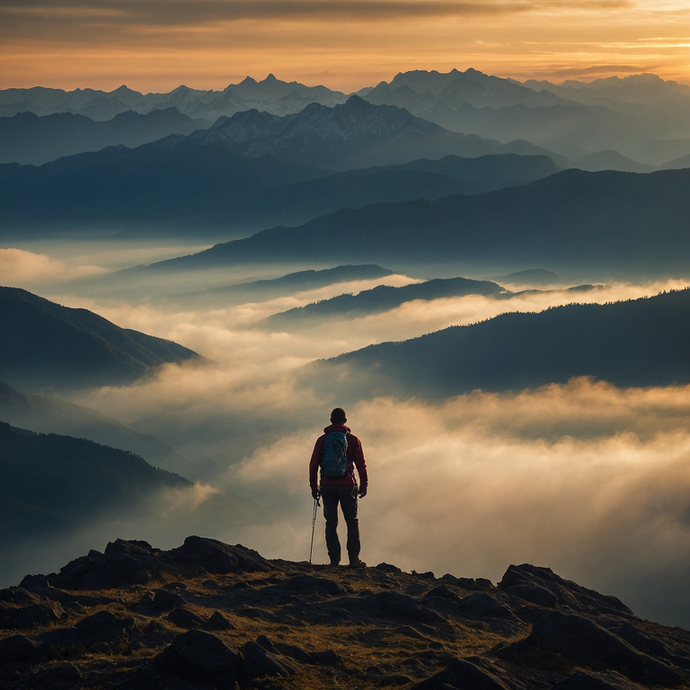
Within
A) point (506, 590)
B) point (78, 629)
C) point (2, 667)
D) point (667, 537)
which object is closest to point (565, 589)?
point (506, 590)

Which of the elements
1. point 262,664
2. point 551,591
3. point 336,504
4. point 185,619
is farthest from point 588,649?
point 336,504

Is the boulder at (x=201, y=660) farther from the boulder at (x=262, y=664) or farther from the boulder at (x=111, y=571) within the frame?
the boulder at (x=111, y=571)

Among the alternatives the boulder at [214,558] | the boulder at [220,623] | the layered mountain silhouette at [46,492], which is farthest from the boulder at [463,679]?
the layered mountain silhouette at [46,492]

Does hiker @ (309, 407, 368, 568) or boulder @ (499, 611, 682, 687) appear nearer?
boulder @ (499, 611, 682, 687)

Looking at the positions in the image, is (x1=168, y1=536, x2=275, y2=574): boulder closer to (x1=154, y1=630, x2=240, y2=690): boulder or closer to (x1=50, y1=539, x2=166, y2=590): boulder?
(x1=50, y1=539, x2=166, y2=590): boulder

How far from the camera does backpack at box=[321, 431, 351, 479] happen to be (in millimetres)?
23062

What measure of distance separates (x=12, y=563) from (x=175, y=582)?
174m

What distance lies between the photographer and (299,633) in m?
16.7

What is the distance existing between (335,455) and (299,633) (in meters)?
7.17

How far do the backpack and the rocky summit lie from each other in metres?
3.12

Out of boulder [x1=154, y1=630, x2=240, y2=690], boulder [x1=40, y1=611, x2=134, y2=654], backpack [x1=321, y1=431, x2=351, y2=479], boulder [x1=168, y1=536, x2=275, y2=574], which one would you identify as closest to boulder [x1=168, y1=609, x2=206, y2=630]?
boulder [x1=40, y1=611, x2=134, y2=654]

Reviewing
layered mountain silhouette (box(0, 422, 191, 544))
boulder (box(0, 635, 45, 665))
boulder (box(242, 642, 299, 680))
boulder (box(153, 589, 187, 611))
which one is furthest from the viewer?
layered mountain silhouette (box(0, 422, 191, 544))

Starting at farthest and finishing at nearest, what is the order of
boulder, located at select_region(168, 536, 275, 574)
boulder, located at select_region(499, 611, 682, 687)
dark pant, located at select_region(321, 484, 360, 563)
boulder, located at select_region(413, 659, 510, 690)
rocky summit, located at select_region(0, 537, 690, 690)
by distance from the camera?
dark pant, located at select_region(321, 484, 360, 563) → boulder, located at select_region(168, 536, 275, 574) → boulder, located at select_region(499, 611, 682, 687) → rocky summit, located at select_region(0, 537, 690, 690) → boulder, located at select_region(413, 659, 510, 690)

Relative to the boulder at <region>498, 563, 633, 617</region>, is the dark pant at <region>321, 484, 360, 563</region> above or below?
above
